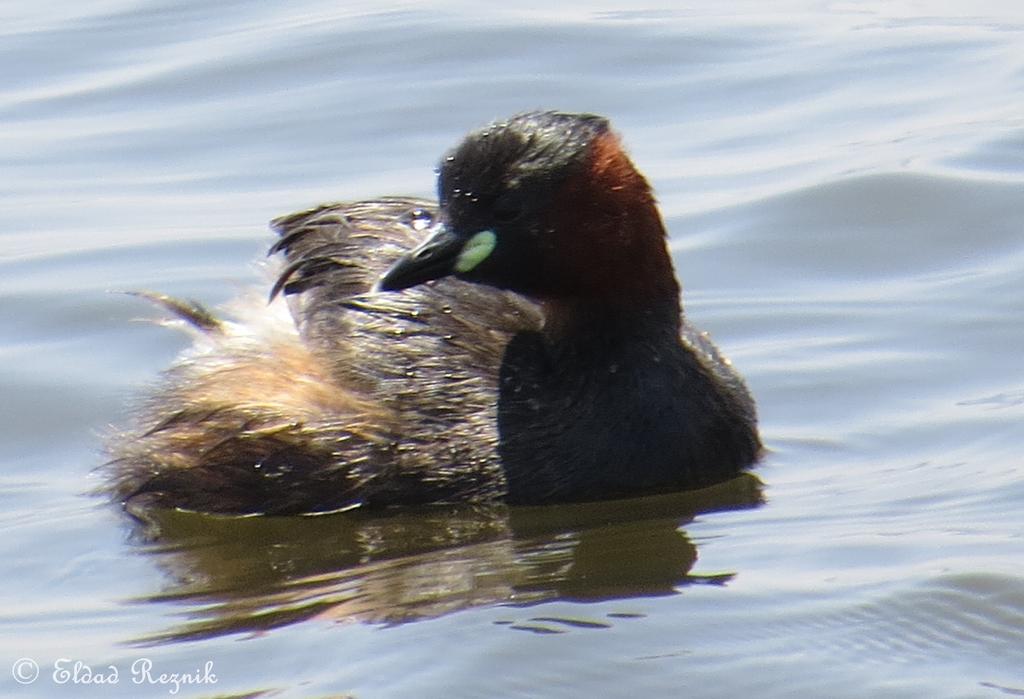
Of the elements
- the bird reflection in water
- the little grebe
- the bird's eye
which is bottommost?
the bird reflection in water

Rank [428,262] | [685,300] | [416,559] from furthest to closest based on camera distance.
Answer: [685,300]
[428,262]
[416,559]

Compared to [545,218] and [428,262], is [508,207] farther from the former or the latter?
[428,262]

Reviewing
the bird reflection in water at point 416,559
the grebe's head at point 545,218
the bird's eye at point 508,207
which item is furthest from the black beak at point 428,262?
the bird reflection in water at point 416,559

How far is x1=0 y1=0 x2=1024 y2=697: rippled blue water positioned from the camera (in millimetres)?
5512

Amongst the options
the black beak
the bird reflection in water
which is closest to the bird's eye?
the black beak

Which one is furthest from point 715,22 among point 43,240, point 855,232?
point 43,240

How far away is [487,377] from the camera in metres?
7.04

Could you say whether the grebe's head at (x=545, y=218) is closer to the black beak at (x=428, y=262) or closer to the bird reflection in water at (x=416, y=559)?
the black beak at (x=428, y=262)

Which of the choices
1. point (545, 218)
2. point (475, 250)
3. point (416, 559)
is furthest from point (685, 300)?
point (416, 559)

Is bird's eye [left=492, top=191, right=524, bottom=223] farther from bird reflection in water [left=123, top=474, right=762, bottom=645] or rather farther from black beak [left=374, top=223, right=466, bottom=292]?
bird reflection in water [left=123, top=474, right=762, bottom=645]

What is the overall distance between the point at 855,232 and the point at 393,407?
3.52 m

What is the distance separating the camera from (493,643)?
5.47 m

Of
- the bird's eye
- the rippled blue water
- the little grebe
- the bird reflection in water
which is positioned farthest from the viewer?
the bird's eye

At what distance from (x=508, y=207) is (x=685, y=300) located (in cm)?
219
